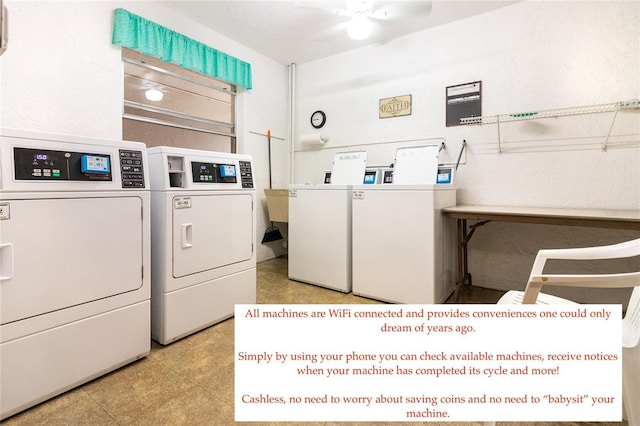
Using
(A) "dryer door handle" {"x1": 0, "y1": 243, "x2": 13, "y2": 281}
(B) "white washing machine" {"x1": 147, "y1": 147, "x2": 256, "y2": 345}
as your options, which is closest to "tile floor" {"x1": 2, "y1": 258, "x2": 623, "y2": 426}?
(B) "white washing machine" {"x1": 147, "y1": 147, "x2": 256, "y2": 345}

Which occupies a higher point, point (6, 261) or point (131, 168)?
point (131, 168)

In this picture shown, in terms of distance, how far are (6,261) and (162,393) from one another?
846mm

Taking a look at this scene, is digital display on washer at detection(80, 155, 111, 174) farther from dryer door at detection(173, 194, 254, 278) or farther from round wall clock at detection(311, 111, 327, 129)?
round wall clock at detection(311, 111, 327, 129)

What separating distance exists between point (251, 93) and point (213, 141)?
77 cm

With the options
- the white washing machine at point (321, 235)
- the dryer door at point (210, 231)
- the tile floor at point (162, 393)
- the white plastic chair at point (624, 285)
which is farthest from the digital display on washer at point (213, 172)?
A: the white plastic chair at point (624, 285)

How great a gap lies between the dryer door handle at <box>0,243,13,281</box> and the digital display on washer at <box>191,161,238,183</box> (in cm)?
89

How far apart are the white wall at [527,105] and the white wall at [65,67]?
243 centimetres

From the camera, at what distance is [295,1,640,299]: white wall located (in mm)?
2281

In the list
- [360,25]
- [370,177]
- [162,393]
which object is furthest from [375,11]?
→ [162,393]

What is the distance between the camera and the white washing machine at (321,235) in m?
2.62

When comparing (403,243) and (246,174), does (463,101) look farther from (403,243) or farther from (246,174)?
(246,174)

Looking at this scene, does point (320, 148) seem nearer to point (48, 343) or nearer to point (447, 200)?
point (447, 200)

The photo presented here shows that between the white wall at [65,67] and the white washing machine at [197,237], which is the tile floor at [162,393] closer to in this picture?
the white washing machine at [197,237]

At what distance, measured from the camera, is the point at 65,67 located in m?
Answer: 2.12
